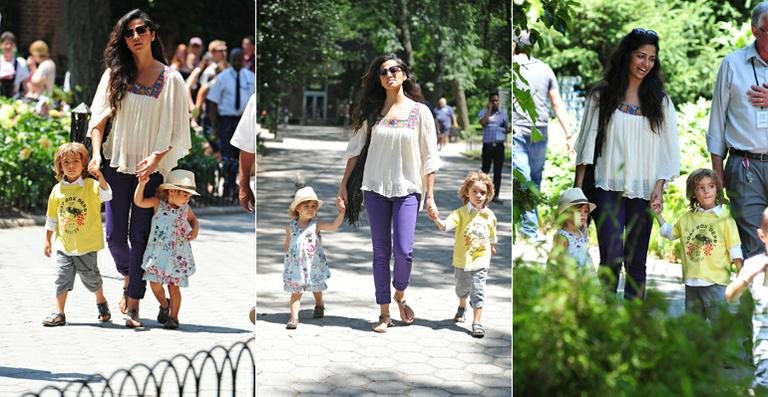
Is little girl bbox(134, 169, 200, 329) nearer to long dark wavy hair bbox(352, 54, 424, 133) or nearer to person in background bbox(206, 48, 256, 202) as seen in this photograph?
long dark wavy hair bbox(352, 54, 424, 133)

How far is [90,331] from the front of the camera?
13.6ft

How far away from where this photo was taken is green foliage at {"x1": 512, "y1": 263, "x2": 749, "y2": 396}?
2877mm

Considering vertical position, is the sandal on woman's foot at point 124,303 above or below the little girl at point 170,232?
below

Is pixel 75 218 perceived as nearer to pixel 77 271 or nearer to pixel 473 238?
pixel 77 271

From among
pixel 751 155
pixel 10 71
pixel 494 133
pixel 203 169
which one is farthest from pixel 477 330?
pixel 10 71

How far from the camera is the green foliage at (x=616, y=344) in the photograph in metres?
2.88

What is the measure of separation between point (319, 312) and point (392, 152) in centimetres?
61

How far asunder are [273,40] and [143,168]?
0.64m

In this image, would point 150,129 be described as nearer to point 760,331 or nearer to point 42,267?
point 42,267

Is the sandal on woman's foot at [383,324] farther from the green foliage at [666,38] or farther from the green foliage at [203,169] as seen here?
the green foliage at [666,38]

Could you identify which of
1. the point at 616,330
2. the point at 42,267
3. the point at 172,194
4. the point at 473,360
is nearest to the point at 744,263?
the point at 473,360

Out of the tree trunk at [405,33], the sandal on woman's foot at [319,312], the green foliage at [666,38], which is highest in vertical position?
the green foliage at [666,38]

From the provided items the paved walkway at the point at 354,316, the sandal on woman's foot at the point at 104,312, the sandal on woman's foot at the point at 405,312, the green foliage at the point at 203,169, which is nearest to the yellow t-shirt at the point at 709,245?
the paved walkway at the point at 354,316

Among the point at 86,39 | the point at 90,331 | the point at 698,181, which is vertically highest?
the point at 86,39
